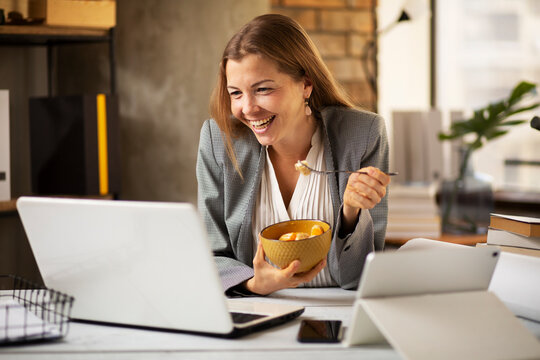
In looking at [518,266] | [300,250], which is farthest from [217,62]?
[518,266]

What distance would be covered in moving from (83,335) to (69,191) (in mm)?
1373

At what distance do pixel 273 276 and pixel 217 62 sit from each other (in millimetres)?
1748

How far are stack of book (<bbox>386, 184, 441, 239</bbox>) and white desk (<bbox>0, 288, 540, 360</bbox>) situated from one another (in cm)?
166

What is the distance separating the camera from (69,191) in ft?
7.68

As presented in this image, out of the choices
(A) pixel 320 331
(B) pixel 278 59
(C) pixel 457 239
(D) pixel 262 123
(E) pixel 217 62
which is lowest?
(C) pixel 457 239

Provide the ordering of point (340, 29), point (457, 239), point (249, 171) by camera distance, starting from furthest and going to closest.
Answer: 1. point (340, 29)
2. point (457, 239)
3. point (249, 171)

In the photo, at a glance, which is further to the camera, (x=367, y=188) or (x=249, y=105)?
(x=249, y=105)

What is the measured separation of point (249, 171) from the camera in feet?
5.47

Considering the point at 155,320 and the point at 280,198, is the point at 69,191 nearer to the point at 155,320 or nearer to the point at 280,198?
the point at 280,198

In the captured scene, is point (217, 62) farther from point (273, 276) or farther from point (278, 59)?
point (273, 276)

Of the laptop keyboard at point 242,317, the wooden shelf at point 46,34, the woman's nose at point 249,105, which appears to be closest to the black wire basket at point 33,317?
the laptop keyboard at point 242,317

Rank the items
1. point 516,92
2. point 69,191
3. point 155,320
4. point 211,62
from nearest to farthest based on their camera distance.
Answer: point 155,320 < point 69,191 < point 516,92 < point 211,62

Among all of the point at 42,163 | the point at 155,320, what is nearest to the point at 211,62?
the point at 42,163

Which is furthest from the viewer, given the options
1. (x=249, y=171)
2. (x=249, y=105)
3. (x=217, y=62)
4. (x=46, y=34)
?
(x=217, y=62)
